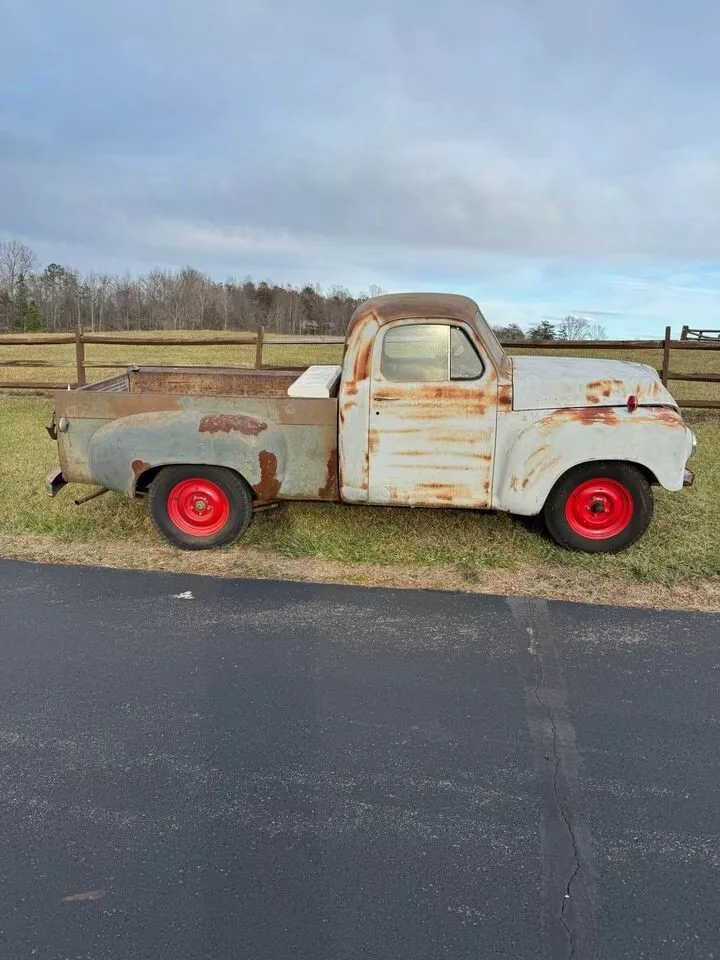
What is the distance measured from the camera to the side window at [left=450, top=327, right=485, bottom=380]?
4.77 meters

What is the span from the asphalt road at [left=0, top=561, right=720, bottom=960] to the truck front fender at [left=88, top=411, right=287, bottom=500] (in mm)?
1215

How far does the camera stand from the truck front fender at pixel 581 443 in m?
4.70

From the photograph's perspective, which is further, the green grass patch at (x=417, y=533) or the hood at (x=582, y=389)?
the green grass patch at (x=417, y=533)

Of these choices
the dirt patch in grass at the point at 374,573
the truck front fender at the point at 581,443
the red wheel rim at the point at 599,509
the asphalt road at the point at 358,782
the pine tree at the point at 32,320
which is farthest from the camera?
Result: the pine tree at the point at 32,320

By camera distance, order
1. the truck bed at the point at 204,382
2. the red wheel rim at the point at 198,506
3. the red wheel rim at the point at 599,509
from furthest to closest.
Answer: the truck bed at the point at 204,382 → the red wheel rim at the point at 198,506 → the red wheel rim at the point at 599,509

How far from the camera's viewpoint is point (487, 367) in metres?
4.77

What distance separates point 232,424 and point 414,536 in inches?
69.2

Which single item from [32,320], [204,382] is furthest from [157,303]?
[204,382]

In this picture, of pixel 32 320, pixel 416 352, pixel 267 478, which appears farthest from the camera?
pixel 32 320

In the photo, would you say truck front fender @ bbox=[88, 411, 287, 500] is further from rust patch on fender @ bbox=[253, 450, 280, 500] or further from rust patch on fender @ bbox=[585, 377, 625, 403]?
rust patch on fender @ bbox=[585, 377, 625, 403]

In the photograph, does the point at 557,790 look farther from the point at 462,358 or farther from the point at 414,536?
the point at 462,358

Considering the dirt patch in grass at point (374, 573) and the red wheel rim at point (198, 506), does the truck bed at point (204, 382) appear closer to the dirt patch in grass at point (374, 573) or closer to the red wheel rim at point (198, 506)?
the red wheel rim at point (198, 506)

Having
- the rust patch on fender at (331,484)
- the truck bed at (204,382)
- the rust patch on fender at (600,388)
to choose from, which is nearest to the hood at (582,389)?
the rust patch on fender at (600,388)

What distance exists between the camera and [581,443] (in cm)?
470
